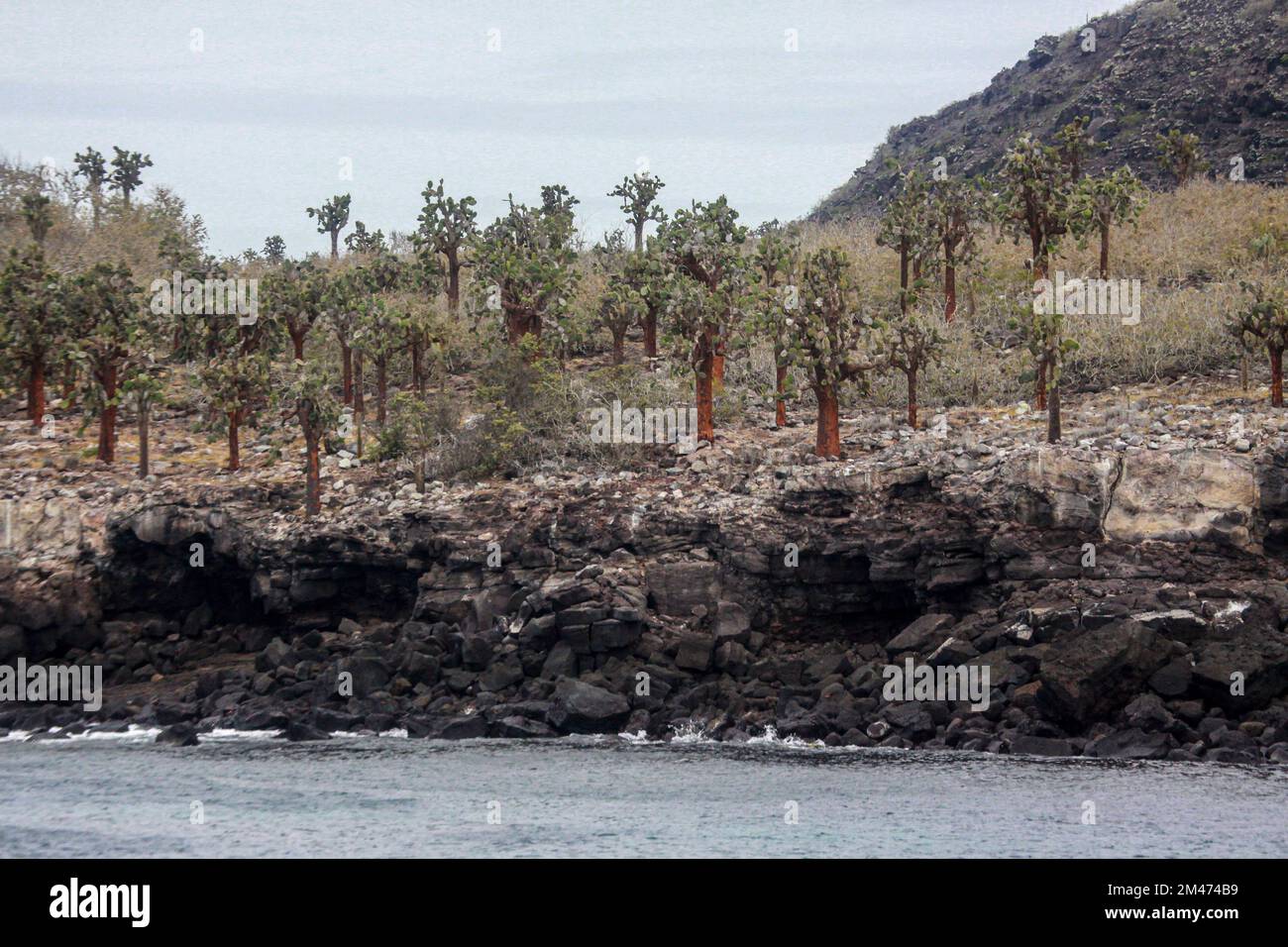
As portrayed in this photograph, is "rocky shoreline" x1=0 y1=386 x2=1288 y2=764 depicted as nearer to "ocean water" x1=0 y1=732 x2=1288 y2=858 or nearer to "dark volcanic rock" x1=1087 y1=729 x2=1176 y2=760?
"dark volcanic rock" x1=1087 y1=729 x2=1176 y2=760

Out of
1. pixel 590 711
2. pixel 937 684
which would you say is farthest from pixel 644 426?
pixel 937 684

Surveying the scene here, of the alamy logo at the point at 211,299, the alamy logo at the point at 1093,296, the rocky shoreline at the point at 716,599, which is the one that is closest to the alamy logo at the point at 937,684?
the rocky shoreline at the point at 716,599

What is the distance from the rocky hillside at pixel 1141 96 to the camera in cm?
7688

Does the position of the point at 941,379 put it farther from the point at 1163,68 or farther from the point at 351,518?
the point at 1163,68

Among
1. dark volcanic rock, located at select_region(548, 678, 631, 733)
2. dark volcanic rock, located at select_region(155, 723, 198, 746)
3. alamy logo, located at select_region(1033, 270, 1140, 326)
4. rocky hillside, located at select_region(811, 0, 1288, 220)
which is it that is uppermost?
rocky hillside, located at select_region(811, 0, 1288, 220)

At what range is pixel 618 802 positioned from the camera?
2670cm

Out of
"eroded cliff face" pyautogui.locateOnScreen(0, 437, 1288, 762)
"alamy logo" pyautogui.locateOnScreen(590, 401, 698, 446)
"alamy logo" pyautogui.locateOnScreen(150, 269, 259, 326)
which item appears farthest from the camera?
"alamy logo" pyautogui.locateOnScreen(150, 269, 259, 326)

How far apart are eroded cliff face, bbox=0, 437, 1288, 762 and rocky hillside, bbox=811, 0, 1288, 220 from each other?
40478 mm

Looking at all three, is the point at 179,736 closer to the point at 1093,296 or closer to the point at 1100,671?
the point at 1100,671

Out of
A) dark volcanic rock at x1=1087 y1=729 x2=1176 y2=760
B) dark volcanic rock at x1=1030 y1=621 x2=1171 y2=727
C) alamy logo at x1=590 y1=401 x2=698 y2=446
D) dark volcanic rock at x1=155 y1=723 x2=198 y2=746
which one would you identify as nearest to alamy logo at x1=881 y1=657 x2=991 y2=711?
dark volcanic rock at x1=1030 y1=621 x2=1171 y2=727

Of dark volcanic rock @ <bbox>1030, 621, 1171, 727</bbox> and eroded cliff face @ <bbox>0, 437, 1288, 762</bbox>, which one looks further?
eroded cliff face @ <bbox>0, 437, 1288, 762</bbox>

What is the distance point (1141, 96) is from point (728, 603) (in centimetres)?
5896

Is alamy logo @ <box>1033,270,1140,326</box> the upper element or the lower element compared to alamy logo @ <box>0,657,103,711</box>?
upper
